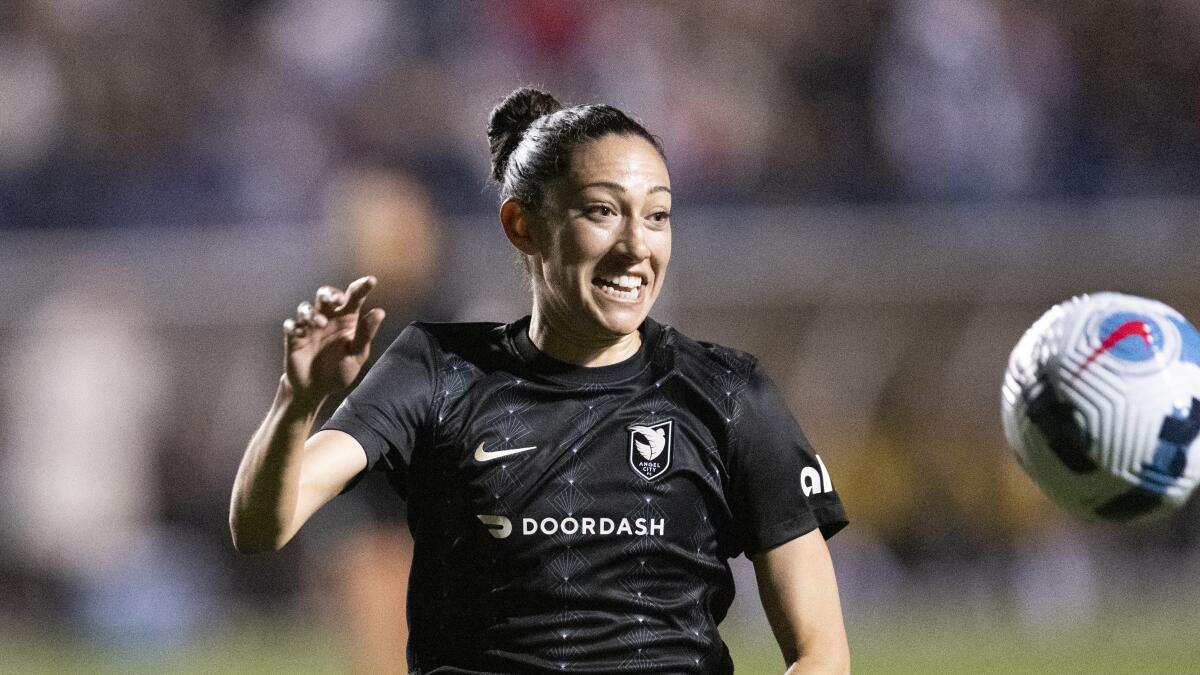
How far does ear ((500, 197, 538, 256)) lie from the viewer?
4.05 m

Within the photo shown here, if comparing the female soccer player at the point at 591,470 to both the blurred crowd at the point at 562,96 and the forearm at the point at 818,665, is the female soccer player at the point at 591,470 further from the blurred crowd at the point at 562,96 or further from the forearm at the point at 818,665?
the blurred crowd at the point at 562,96

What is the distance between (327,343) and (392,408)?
47cm

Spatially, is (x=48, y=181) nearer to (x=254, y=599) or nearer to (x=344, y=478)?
(x=254, y=599)

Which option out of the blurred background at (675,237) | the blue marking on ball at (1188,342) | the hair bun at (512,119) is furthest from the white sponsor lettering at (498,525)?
the blurred background at (675,237)

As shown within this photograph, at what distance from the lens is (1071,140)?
36.7 feet

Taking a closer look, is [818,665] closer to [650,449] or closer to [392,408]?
[650,449]

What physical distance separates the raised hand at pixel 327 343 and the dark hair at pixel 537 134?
0.69m

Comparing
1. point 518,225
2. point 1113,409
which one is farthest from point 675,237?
point 1113,409

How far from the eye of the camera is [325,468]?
3725mm

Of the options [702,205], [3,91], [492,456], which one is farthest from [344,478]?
[3,91]

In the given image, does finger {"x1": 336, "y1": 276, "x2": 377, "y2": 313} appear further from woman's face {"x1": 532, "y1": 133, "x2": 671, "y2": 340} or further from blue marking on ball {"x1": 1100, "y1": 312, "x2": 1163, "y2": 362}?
blue marking on ball {"x1": 1100, "y1": 312, "x2": 1163, "y2": 362}

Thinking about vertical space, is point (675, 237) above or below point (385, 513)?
above

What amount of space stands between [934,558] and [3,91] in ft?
19.7

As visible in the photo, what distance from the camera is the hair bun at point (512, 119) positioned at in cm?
417
